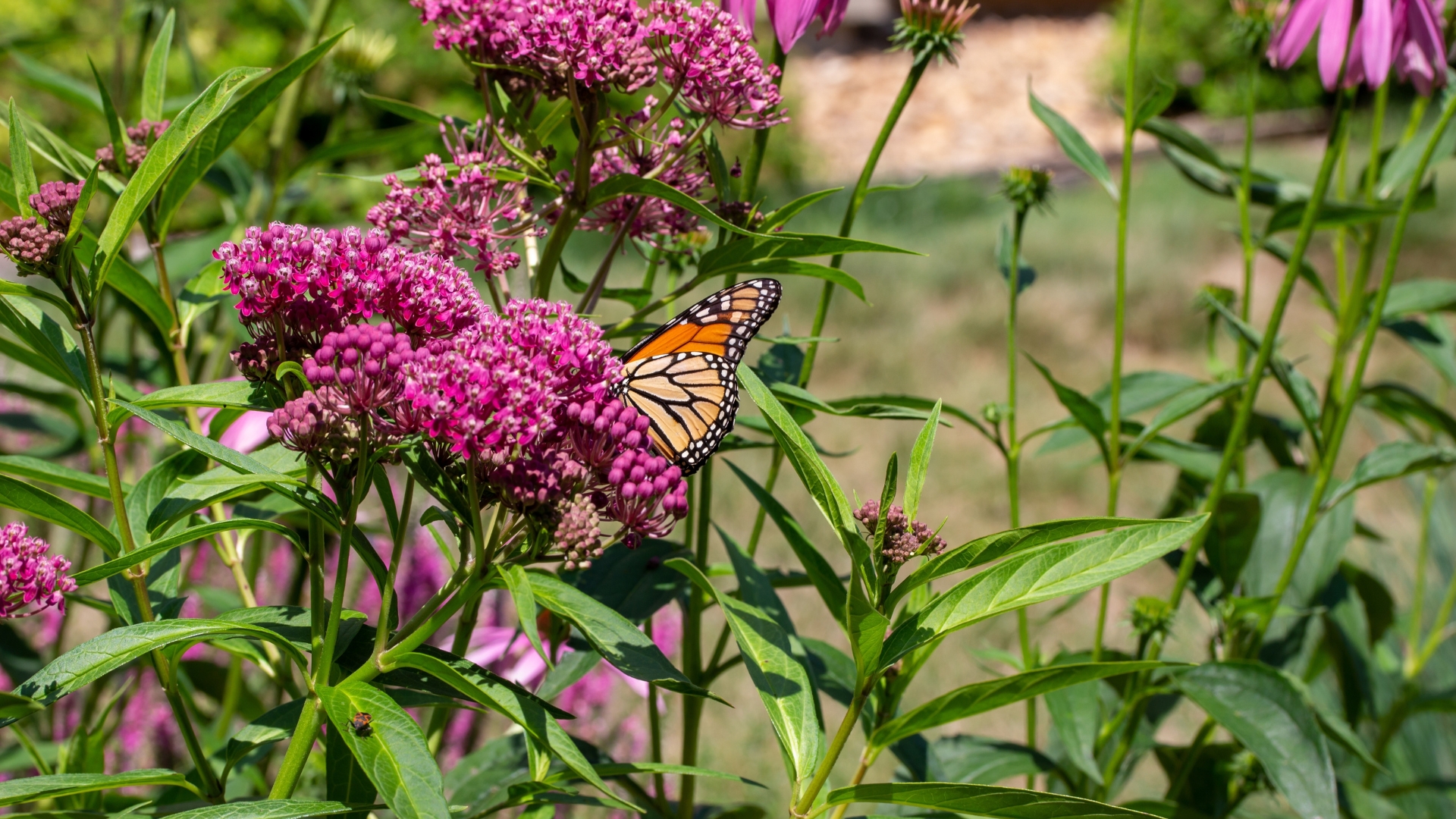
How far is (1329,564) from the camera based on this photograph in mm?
1524

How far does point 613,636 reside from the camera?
0.74m

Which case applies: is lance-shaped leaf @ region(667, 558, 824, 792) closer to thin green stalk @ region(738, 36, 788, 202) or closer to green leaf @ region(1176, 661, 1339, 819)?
thin green stalk @ region(738, 36, 788, 202)

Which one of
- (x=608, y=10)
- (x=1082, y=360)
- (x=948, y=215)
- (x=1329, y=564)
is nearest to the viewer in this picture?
(x=608, y=10)

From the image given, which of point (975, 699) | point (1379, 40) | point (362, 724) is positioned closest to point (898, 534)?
point (975, 699)

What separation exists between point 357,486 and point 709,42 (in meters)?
0.46

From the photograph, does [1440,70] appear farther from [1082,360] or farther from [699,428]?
[1082,360]

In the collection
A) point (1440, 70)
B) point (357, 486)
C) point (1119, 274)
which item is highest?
point (1440, 70)

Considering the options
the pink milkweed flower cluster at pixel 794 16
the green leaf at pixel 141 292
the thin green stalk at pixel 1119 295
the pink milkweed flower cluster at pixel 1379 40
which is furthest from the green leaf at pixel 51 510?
the pink milkweed flower cluster at pixel 1379 40

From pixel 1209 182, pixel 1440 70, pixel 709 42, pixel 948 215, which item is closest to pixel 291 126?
pixel 709 42

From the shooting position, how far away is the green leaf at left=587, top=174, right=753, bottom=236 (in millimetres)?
780

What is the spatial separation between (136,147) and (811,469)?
0.74 meters

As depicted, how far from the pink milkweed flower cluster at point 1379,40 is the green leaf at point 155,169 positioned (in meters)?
1.16

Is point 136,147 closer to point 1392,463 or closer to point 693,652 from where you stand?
point 693,652

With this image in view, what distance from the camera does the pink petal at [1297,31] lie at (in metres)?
1.38
